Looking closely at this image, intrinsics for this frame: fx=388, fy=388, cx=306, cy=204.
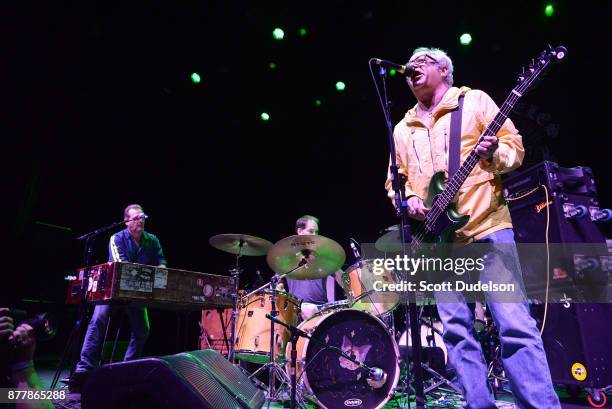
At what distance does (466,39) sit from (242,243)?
443 cm

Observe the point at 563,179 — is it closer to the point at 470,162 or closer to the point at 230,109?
the point at 470,162

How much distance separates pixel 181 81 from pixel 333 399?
562cm

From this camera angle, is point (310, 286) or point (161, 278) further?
point (310, 286)

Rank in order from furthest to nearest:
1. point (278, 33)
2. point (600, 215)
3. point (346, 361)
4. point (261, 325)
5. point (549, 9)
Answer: point (278, 33)
point (549, 9)
point (261, 325)
point (346, 361)
point (600, 215)

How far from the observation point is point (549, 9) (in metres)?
5.16

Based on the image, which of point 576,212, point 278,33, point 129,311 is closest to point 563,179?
point 576,212

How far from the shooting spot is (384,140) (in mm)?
7234

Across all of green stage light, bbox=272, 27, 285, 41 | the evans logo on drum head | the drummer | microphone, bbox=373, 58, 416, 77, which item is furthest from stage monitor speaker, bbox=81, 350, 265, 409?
green stage light, bbox=272, 27, 285, 41

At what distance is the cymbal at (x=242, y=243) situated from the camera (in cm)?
514

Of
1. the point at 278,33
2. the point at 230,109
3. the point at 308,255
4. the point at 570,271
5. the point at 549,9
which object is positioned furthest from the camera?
the point at 230,109

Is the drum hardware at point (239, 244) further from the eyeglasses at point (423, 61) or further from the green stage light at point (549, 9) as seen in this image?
the green stage light at point (549, 9)

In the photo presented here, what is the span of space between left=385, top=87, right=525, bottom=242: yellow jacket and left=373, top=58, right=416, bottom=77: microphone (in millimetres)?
278

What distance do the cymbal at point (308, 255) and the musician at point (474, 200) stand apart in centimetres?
189

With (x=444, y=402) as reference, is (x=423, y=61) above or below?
above
